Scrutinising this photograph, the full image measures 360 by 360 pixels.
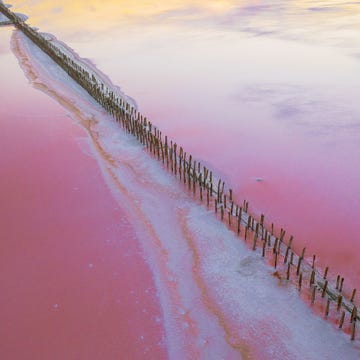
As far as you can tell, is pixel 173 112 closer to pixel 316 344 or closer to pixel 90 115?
pixel 90 115

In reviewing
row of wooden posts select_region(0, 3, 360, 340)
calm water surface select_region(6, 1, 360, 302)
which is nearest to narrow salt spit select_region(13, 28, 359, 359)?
row of wooden posts select_region(0, 3, 360, 340)

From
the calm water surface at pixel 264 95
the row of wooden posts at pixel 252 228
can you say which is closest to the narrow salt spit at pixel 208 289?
the row of wooden posts at pixel 252 228

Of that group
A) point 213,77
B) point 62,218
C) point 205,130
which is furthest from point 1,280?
point 213,77

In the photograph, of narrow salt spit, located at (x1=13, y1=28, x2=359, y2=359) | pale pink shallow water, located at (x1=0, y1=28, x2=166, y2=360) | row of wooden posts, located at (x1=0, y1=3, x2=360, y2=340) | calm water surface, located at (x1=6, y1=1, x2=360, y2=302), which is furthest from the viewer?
calm water surface, located at (x1=6, y1=1, x2=360, y2=302)

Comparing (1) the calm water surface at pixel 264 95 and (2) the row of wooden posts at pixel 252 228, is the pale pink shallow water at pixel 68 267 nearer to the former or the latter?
(2) the row of wooden posts at pixel 252 228

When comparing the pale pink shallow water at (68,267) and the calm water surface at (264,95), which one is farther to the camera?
the calm water surface at (264,95)

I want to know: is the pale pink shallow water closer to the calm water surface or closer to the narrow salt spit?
the narrow salt spit

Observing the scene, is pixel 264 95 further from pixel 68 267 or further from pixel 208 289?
pixel 68 267
